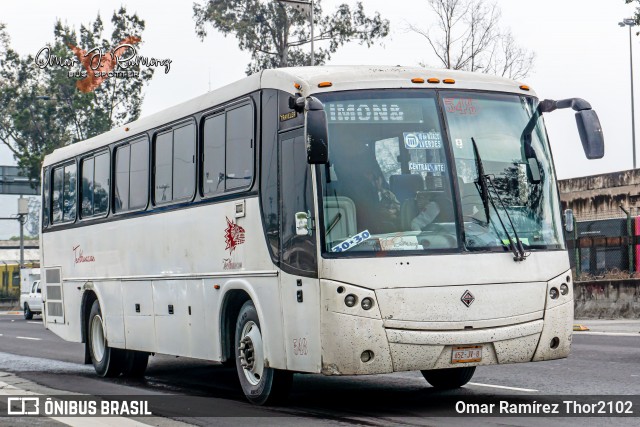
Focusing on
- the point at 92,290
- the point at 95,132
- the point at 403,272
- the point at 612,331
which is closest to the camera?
the point at 403,272

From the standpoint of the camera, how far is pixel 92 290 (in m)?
17.4

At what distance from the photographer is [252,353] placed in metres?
12.0

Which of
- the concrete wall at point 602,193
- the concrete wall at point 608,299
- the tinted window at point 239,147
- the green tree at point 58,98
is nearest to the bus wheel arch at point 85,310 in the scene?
the tinted window at point 239,147

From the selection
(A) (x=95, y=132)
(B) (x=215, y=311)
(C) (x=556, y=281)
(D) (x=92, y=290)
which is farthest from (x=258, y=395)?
(A) (x=95, y=132)

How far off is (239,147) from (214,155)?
0.74m

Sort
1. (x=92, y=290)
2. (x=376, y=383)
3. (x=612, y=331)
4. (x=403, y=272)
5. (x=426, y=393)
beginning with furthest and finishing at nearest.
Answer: (x=612, y=331) < (x=92, y=290) < (x=376, y=383) < (x=426, y=393) < (x=403, y=272)

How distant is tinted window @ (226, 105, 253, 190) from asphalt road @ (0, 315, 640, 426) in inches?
93.4

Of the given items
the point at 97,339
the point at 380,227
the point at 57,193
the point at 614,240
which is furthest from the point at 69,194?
the point at 614,240

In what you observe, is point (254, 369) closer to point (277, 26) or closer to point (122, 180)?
point (122, 180)

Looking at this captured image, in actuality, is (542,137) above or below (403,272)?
above

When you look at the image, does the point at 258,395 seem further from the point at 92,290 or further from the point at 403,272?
the point at 92,290

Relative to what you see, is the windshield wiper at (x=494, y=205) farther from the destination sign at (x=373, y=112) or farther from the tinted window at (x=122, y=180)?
the tinted window at (x=122, y=180)

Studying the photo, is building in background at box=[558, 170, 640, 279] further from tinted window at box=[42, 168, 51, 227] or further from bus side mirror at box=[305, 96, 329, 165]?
bus side mirror at box=[305, 96, 329, 165]

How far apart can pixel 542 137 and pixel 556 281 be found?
1.52m
